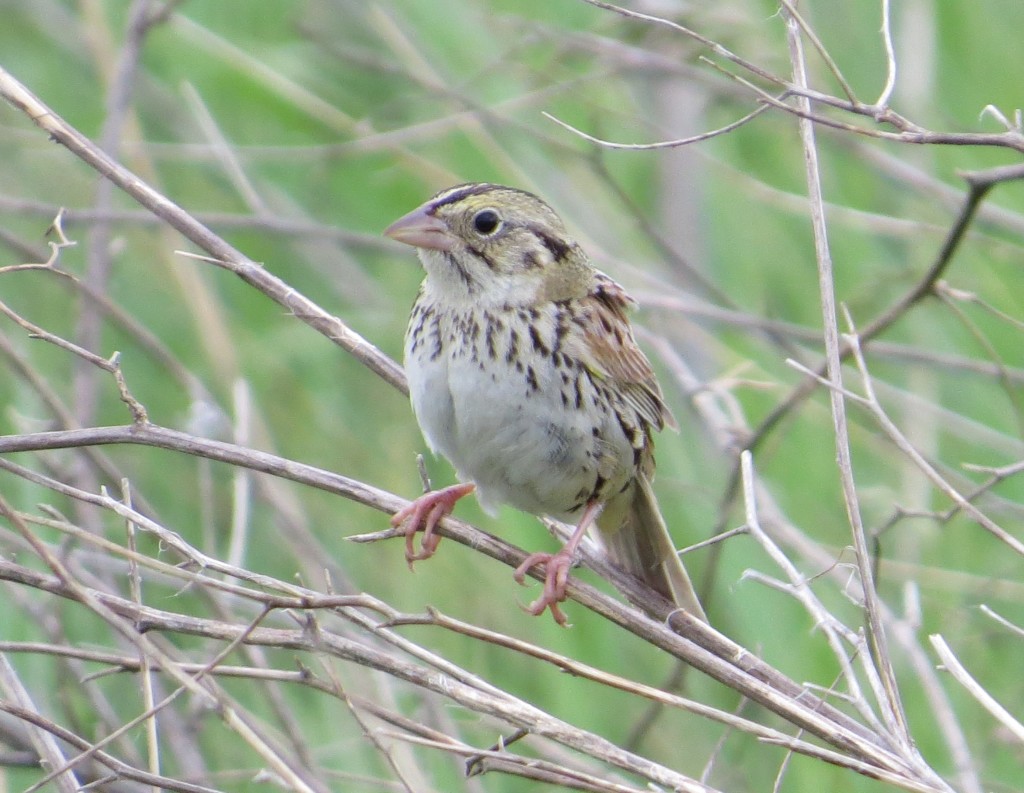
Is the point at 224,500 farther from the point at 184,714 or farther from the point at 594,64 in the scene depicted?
the point at 594,64

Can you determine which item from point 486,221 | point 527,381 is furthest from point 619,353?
point 486,221

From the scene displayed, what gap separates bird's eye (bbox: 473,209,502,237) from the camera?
10.0ft

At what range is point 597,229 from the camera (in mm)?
4508

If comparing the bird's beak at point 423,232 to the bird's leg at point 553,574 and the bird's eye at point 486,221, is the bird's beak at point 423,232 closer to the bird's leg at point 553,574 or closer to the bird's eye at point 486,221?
the bird's eye at point 486,221

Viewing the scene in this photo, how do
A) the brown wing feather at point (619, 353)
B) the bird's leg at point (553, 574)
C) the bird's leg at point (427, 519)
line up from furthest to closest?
the brown wing feather at point (619, 353), the bird's leg at point (427, 519), the bird's leg at point (553, 574)

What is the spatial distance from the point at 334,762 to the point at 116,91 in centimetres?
173

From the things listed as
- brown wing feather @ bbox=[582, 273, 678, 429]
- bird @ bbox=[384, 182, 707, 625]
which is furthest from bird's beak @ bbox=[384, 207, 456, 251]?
brown wing feather @ bbox=[582, 273, 678, 429]

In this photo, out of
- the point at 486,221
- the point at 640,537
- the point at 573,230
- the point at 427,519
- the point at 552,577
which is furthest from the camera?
the point at 573,230

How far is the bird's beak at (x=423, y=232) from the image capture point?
295cm

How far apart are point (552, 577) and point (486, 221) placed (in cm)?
76

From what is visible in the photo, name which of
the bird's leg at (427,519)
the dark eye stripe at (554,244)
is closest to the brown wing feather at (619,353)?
the dark eye stripe at (554,244)

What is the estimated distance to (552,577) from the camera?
2809mm

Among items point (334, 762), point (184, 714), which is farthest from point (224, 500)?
point (334, 762)

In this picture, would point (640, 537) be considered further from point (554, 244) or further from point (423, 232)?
point (423, 232)
